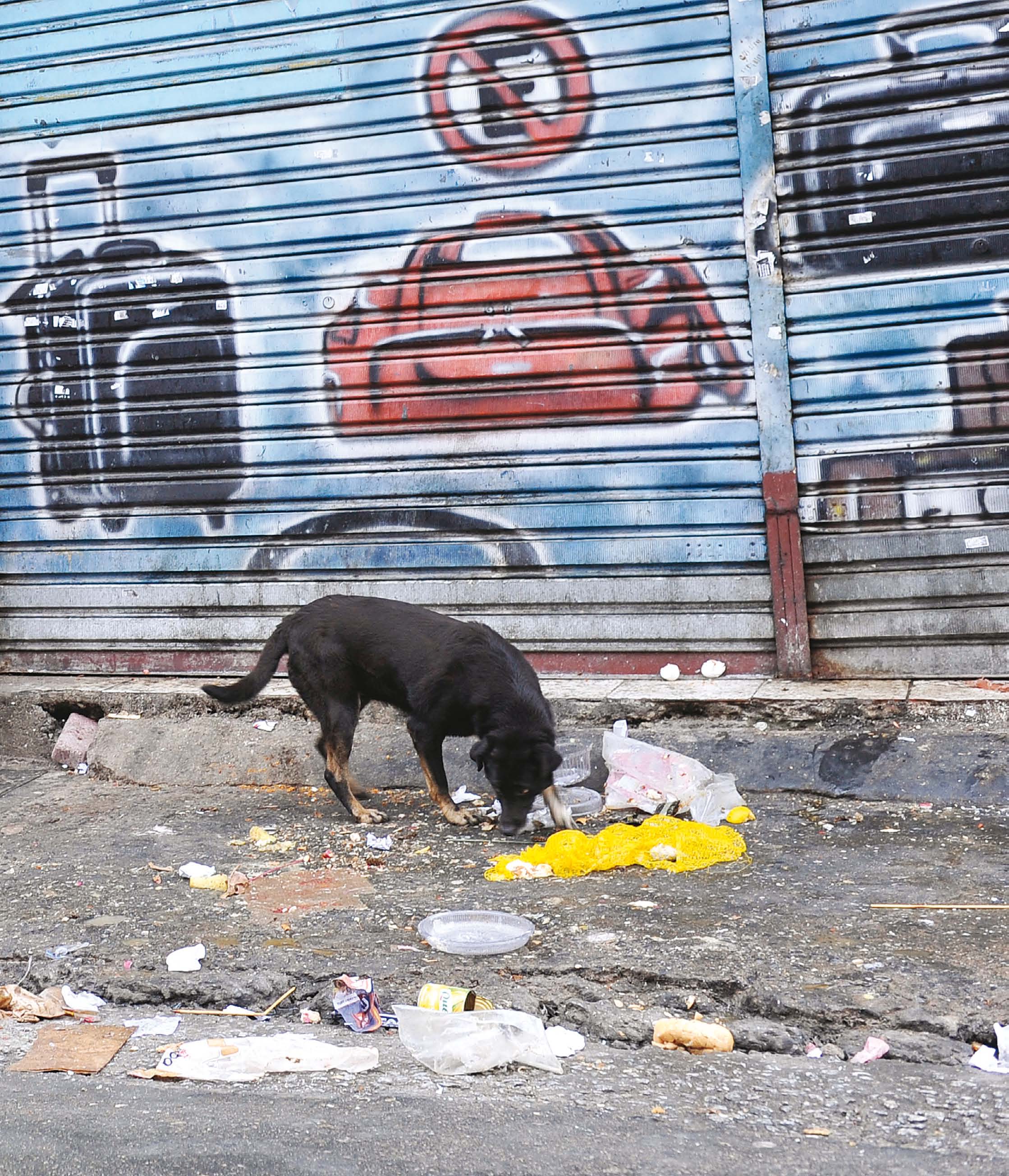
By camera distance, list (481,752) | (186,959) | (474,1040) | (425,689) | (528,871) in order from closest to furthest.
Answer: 1. (474,1040)
2. (186,959)
3. (528,871)
4. (481,752)
5. (425,689)

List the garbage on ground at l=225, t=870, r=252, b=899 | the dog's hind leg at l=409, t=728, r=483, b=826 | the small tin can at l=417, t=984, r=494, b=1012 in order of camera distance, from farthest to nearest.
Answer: the dog's hind leg at l=409, t=728, r=483, b=826 < the garbage on ground at l=225, t=870, r=252, b=899 < the small tin can at l=417, t=984, r=494, b=1012

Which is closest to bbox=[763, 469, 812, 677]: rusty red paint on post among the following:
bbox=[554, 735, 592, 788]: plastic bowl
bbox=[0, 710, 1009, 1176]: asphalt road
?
bbox=[0, 710, 1009, 1176]: asphalt road

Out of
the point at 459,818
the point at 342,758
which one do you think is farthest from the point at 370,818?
the point at 459,818

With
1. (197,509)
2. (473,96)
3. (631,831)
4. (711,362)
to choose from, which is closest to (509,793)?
(631,831)

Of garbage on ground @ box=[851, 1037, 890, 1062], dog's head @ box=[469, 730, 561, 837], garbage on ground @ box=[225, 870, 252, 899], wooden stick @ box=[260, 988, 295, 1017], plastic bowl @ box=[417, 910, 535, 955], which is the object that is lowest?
garbage on ground @ box=[851, 1037, 890, 1062]

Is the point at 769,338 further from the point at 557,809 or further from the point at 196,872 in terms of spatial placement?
the point at 196,872

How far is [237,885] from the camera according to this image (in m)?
4.73

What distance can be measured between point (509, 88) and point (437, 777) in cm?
337

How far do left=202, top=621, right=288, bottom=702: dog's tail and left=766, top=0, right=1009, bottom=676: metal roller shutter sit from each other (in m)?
2.47

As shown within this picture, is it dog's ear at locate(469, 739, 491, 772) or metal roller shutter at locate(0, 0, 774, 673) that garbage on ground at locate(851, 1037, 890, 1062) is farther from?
metal roller shutter at locate(0, 0, 774, 673)

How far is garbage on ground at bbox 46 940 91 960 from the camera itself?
4137mm

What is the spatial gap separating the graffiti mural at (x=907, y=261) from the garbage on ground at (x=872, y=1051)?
10.5 feet

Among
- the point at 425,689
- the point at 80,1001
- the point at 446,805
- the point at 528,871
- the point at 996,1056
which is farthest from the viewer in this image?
the point at 446,805

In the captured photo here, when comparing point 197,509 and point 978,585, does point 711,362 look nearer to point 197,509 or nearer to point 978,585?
point 978,585
